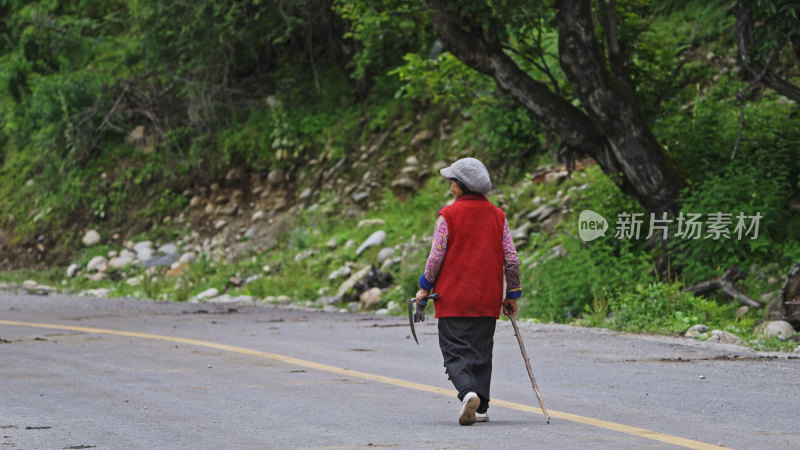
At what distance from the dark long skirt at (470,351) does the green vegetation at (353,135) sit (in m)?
4.96

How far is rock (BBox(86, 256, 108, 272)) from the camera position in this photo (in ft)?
83.5

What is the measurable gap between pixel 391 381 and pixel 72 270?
19.1m

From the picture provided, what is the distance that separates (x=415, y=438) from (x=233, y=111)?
2255cm

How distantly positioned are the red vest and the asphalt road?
2.41ft

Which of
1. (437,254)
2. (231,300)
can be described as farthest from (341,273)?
(437,254)

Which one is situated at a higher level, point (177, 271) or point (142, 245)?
point (142, 245)

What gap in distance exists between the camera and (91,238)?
1056 inches

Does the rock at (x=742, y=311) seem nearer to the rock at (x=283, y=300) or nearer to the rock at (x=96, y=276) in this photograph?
the rock at (x=283, y=300)

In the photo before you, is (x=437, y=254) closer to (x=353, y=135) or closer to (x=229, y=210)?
(x=353, y=135)

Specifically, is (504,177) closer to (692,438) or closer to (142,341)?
(142,341)

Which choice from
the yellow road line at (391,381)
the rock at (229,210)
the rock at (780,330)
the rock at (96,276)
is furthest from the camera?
the rock at (229,210)

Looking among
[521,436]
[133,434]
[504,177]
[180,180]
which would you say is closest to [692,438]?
[521,436]

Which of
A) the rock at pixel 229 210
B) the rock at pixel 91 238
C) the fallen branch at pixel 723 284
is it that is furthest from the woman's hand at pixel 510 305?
the rock at pixel 91 238

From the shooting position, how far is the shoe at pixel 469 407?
6352mm
